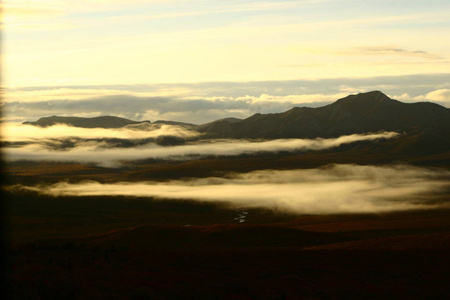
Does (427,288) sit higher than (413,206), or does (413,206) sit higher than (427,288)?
(427,288)

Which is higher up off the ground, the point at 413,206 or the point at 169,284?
the point at 169,284

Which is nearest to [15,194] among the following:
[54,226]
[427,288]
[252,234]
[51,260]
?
[54,226]

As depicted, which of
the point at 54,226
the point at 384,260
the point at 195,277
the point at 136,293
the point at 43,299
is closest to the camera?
the point at 43,299

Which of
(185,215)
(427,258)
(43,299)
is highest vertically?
(43,299)

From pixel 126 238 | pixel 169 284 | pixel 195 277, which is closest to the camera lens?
pixel 169 284

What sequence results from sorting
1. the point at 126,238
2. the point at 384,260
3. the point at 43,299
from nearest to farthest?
the point at 43,299
the point at 384,260
the point at 126,238

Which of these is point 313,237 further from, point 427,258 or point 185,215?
point 185,215

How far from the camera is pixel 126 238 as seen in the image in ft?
282

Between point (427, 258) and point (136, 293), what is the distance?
29.9 meters

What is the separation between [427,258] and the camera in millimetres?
49969

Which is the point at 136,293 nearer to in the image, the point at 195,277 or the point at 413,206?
the point at 195,277

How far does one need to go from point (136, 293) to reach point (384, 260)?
2646 centimetres

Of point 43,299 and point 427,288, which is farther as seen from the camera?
point 427,288

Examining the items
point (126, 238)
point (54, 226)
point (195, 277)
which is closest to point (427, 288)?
point (195, 277)
